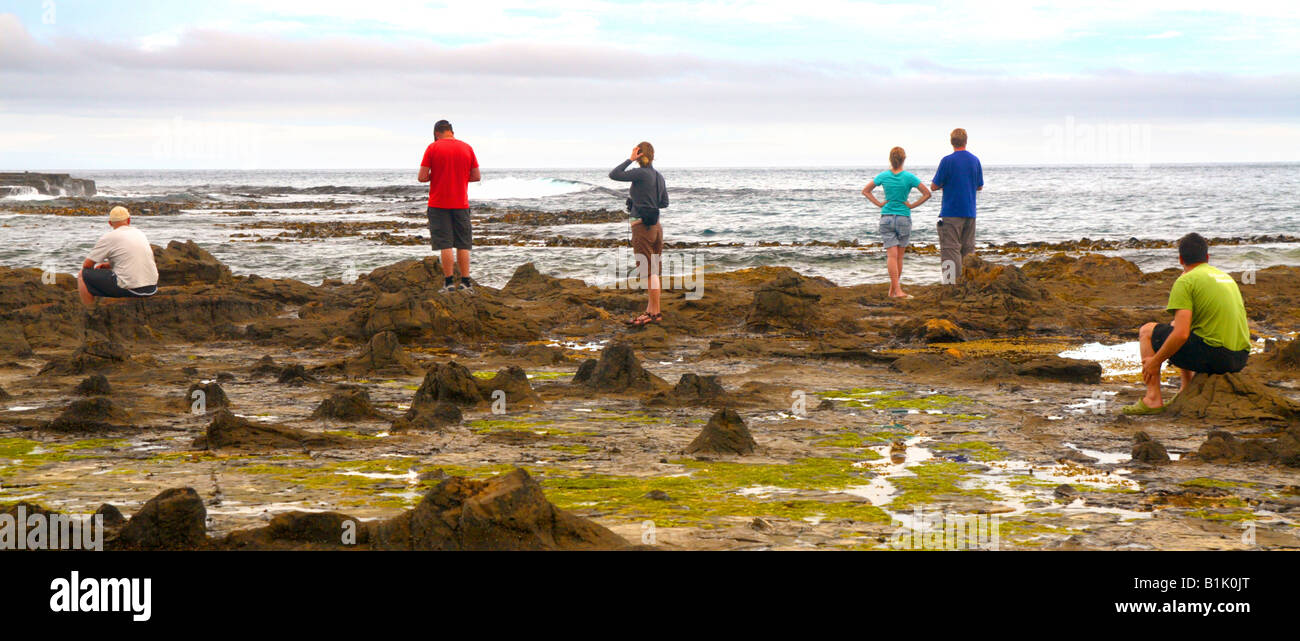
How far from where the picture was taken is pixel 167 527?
14.8 feet

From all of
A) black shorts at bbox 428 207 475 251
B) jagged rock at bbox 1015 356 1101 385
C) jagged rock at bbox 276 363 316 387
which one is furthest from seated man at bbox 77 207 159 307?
jagged rock at bbox 1015 356 1101 385

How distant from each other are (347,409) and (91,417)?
5.37ft

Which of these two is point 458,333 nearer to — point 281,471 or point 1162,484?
point 281,471

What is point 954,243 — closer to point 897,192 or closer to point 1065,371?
point 897,192

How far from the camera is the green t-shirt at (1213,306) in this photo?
7590mm

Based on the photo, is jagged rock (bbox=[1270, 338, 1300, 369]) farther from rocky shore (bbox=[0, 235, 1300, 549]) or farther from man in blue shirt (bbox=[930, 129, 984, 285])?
man in blue shirt (bbox=[930, 129, 984, 285])

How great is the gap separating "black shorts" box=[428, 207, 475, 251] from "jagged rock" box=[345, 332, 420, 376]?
3.07 metres

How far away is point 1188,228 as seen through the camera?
36.7m

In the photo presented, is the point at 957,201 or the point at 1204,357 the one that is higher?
the point at 957,201

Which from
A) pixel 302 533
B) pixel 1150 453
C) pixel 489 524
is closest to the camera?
pixel 489 524

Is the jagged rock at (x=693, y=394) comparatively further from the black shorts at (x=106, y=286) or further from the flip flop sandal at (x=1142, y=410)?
the black shorts at (x=106, y=286)

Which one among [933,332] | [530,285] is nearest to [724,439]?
[933,332]
